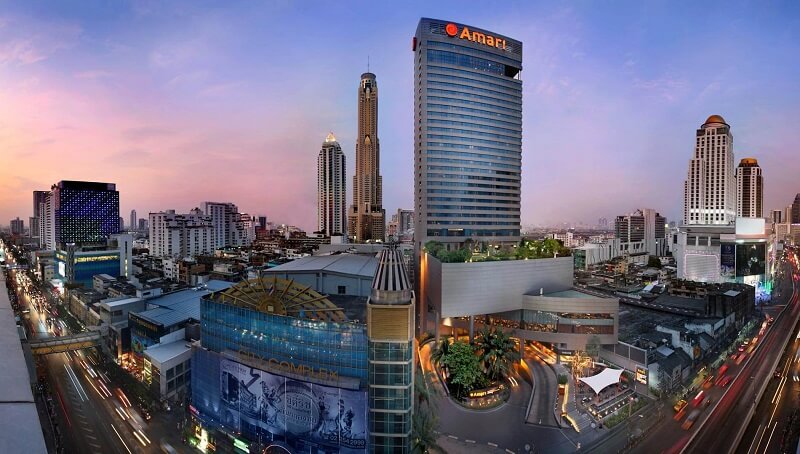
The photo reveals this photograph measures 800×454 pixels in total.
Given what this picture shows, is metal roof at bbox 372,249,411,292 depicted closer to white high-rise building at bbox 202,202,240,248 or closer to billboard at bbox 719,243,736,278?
billboard at bbox 719,243,736,278

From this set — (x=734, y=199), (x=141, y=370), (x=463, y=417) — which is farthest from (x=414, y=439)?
(x=734, y=199)

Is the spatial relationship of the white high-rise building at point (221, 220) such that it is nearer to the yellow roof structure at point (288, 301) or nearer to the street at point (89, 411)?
the street at point (89, 411)

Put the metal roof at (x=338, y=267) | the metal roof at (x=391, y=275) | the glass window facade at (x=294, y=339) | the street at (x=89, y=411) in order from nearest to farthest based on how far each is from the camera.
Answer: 1. the metal roof at (x=391, y=275)
2. the glass window facade at (x=294, y=339)
3. the street at (x=89, y=411)
4. the metal roof at (x=338, y=267)

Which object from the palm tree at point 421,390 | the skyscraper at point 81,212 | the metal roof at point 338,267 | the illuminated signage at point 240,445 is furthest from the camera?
the skyscraper at point 81,212

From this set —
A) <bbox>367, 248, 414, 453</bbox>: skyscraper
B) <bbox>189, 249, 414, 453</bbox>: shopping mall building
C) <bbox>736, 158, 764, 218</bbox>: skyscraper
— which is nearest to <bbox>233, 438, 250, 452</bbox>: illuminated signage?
<bbox>189, 249, 414, 453</bbox>: shopping mall building

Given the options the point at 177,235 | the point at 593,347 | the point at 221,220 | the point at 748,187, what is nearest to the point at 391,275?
the point at 593,347

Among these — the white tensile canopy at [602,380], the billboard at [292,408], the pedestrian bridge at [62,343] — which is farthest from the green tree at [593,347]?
the pedestrian bridge at [62,343]

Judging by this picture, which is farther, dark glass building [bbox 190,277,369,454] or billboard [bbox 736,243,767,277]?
billboard [bbox 736,243,767,277]

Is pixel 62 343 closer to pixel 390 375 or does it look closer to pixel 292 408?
pixel 292 408
